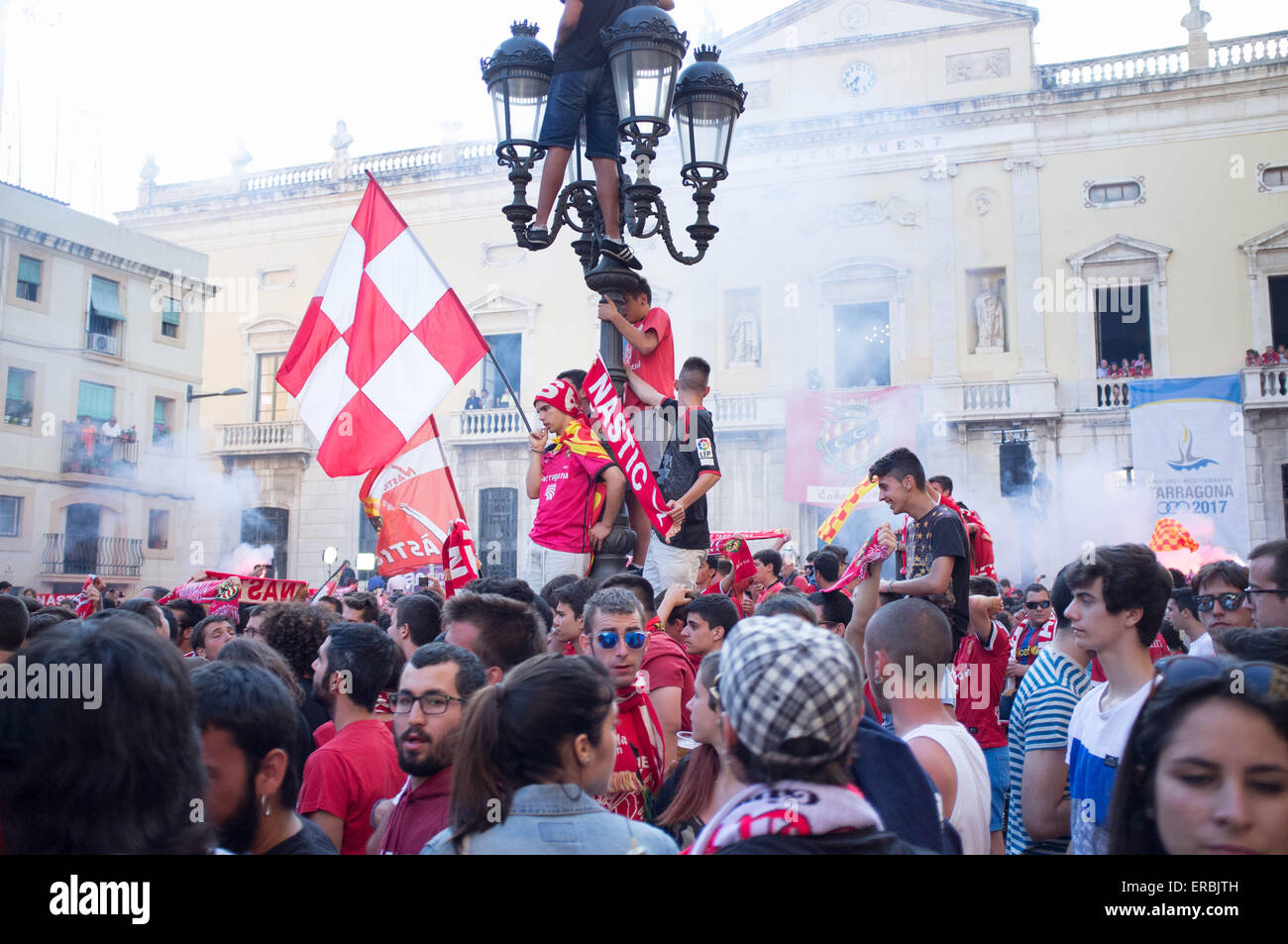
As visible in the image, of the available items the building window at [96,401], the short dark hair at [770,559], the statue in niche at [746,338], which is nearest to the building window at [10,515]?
the building window at [96,401]

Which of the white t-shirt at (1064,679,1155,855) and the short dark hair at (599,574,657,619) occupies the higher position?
the short dark hair at (599,574,657,619)

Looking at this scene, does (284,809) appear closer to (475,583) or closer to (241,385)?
(475,583)

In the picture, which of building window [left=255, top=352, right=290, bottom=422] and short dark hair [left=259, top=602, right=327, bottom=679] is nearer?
short dark hair [left=259, top=602, right=327, bottom=679]

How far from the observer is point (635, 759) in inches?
136

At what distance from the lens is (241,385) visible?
27.8m

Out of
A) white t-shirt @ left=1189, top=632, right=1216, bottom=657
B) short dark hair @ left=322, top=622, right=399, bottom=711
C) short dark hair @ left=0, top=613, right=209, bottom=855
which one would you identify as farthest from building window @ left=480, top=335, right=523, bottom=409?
short dark hair @ left=0, top=613, right=209, bottom=855

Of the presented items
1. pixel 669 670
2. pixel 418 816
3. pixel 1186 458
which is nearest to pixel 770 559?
pixel 669 670

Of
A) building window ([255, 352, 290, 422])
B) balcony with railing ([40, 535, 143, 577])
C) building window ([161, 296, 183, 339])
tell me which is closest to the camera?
balcony with railing ([40, 535, 143, 577])

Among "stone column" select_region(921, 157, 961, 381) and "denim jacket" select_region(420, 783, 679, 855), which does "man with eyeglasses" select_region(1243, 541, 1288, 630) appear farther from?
"stone column" select_region(921, 157, 961, 381)

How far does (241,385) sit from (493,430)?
7804 mm

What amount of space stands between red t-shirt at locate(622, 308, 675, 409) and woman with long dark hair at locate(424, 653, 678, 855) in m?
2.79

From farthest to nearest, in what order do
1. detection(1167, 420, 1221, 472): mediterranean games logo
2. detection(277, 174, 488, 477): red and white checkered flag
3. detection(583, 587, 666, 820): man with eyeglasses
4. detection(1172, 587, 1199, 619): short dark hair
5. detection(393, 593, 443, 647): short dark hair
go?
detection(1167, 420, 1221, 472): mediterranean games logo
detection(277, 174, 488, 477): red and white checkered flag
detection(1172, 587, 1199, 619): short dark hair
detection(393, 593, 443, 647): short dark hair
detection(583, 587, 666, 820): man with eyeglasses

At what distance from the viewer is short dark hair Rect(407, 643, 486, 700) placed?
10.1ft
